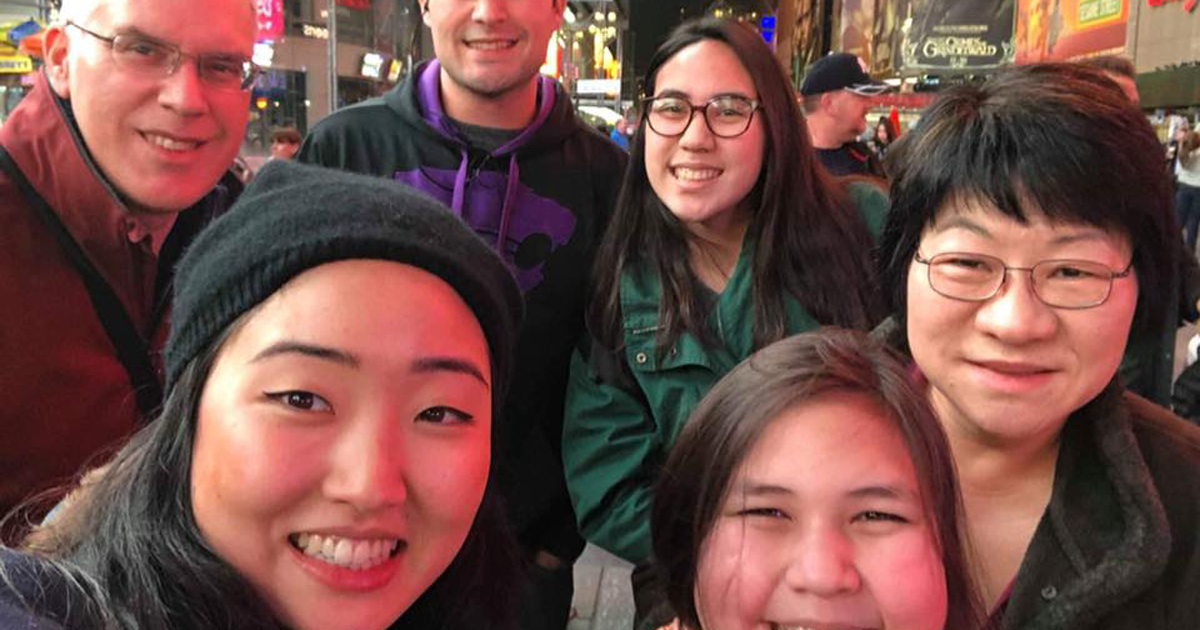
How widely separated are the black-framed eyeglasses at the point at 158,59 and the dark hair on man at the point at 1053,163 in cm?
149

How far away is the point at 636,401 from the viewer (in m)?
2.53

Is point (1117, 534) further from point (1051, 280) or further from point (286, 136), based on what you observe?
point (286, 136)

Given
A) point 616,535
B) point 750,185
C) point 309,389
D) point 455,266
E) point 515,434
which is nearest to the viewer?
point 309,389

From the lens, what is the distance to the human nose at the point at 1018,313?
164 cm

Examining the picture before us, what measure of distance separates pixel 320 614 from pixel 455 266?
51cm

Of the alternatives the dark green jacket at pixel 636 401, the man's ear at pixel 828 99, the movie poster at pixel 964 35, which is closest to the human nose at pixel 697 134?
the dark green jacket at pixel 636 401

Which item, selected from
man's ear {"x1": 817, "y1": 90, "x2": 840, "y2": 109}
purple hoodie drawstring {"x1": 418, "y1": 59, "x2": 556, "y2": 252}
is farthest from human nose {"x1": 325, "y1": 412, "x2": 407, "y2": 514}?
man's ear {"x1": 817, "y1": 90, "x2": 840, "y2": 109}

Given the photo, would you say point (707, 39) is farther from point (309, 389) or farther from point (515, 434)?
point (309, 389)

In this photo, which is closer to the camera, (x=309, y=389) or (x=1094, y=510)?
(x=309, y=389)

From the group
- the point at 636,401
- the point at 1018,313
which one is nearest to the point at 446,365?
the point at 1018,313

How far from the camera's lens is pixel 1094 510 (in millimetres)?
1709

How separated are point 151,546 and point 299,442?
0.26 m

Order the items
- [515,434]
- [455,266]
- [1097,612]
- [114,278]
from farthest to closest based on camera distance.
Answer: [515,434]
[114,278]
[1097,612]
[455,266]

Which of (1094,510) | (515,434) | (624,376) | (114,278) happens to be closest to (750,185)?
(624,376)
